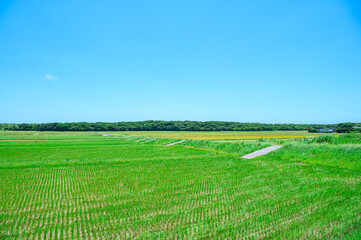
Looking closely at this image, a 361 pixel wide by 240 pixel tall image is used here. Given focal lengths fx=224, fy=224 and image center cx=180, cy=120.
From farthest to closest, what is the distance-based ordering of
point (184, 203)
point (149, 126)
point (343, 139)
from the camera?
point (149, 126) < point (343, 139) < point (184, 203)

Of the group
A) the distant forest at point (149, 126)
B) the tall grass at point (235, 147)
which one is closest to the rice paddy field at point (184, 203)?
the tall grass at point (235, 147)

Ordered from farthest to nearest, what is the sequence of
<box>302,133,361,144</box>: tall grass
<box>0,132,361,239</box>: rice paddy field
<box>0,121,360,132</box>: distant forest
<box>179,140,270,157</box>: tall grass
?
<box>0,121,360,132</box>: distant forest
<box>179,140,270,157</box>: tall grass
<box>302,133,361,144</box>: tall grass
<box>0,132,361,239</box>: rice paddy field

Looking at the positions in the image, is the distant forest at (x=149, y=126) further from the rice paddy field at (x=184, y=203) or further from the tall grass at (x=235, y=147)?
the rice paddy field at (x=184, y=203)

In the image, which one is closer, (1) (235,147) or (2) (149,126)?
(1) (235,147)

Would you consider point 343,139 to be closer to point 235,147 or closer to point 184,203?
point 235,147

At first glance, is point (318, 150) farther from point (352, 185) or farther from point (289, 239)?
point (289, 239)

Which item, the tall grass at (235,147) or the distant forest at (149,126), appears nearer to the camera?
the tall grass at (235,147)

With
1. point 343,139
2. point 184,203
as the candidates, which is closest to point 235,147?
point 343,139

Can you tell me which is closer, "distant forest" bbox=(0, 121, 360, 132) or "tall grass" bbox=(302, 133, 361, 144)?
"tall grass" bbox=(302, 133, 361, 144)

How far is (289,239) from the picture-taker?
6.24 meters

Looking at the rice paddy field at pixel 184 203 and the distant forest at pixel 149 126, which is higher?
the distant forest at pixel 149 126

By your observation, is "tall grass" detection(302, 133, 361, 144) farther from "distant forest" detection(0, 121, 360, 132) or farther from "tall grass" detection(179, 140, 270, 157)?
"distant forest" detection(0, 121, 360, 132)

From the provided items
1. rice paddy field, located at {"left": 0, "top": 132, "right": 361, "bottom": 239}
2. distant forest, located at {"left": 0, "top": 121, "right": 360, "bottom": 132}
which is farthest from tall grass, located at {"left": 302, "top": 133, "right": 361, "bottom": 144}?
distant forest, located at {"left": 0, "top": 121, "right": 360, "bottom": 132}

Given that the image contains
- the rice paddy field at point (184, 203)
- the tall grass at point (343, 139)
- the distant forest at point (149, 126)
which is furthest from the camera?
the distant forest at point (149, 126)
